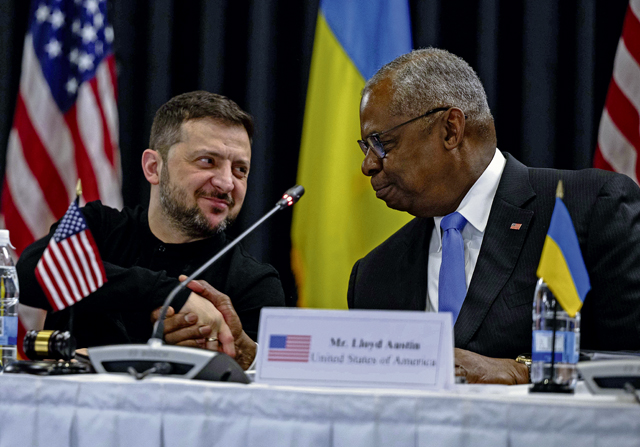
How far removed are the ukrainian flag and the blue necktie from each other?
0.88 metres

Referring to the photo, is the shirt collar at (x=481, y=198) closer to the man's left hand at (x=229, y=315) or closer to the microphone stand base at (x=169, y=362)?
the man's left hand at (x=229, y=315)

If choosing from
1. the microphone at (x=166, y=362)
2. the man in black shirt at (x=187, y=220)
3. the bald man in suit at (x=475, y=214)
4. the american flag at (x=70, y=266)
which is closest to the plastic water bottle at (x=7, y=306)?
the american flag at (x=70, y=266)

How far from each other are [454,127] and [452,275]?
45 cm

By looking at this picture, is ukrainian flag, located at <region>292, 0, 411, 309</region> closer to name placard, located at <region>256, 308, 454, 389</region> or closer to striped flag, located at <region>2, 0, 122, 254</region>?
striped flag, located at <region>2, 0, 122, 254</region>

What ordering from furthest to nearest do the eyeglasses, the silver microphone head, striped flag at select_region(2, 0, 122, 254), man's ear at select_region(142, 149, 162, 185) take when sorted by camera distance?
striped flag at select_region(2, 0, 122, 254), man's ear at select_region(142, 149, 162, 185), the eyeglasses, the silver microphone head

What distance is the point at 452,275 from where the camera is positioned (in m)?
1.83

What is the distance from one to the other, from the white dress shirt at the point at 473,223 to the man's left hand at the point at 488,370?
45 centimetres

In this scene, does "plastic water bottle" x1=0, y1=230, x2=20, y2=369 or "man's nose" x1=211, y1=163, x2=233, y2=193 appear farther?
"man's nose" x1=211, y1=163, x2=233, y2=193

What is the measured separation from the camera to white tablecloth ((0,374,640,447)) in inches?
33.1

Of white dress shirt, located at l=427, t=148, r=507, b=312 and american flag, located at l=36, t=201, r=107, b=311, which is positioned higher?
white dress shirt, located at l=427, t=148, r=507, b=312

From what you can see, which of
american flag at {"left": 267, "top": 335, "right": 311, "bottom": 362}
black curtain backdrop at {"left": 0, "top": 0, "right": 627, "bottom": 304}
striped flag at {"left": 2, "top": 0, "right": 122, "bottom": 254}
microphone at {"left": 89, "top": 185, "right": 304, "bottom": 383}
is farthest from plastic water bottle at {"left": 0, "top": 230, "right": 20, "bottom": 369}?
black curtain backdrop at {"left": 0, "top": 0, "right": 627, "bottom": 304}

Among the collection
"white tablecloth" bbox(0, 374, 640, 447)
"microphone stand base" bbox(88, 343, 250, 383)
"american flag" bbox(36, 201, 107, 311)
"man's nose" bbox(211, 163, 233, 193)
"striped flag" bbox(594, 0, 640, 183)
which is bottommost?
"white tablecloth" bbox(0, 374, 640, 447)

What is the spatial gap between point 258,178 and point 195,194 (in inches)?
23.0

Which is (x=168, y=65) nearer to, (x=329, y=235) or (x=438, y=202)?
(x=329, y=235)
